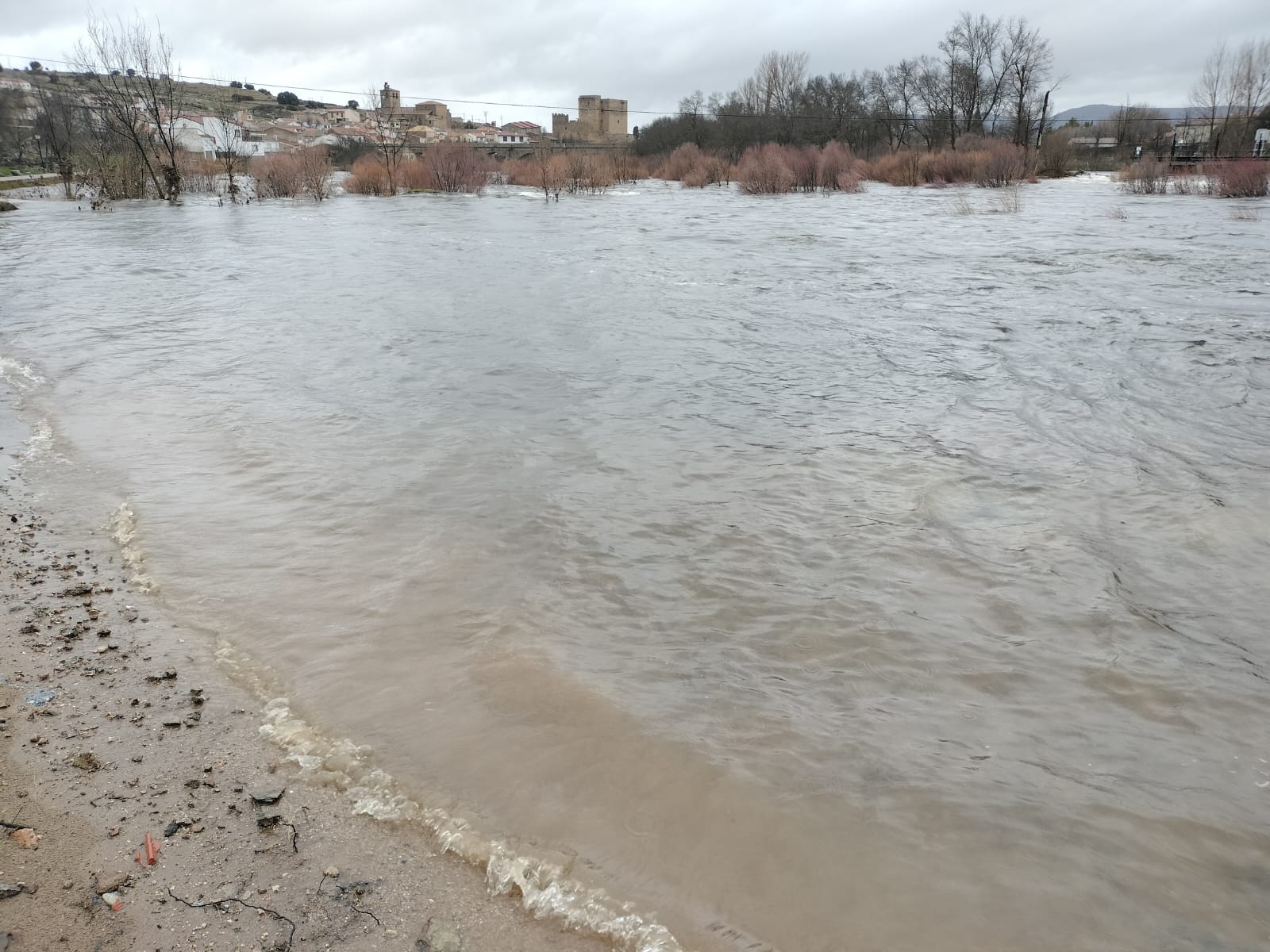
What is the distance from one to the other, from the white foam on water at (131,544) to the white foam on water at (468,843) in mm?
1188

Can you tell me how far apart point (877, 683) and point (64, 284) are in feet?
47.3

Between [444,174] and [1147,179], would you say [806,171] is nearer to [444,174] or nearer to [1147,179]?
[1147,179]

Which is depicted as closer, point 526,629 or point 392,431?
point 526,629

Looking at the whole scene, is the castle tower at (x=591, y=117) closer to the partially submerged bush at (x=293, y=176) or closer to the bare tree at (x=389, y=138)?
the bare tree at (x=389, y=138)

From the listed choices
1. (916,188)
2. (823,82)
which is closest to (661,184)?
(916,188)

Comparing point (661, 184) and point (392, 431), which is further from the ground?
point (661, 184)

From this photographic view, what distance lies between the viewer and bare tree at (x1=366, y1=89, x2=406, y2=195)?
126 feet

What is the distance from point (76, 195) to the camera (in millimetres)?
32531

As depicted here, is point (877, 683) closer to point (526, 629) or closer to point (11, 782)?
point (526, 629)

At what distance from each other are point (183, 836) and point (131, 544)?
241 cm

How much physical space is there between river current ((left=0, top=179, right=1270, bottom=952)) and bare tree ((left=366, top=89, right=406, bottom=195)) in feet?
100.0

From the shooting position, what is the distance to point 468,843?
97.0 inches

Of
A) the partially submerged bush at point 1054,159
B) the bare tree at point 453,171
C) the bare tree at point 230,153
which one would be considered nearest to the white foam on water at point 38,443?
the bare tree at point 230,153

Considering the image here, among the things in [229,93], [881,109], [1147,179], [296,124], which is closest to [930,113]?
[881,109]
